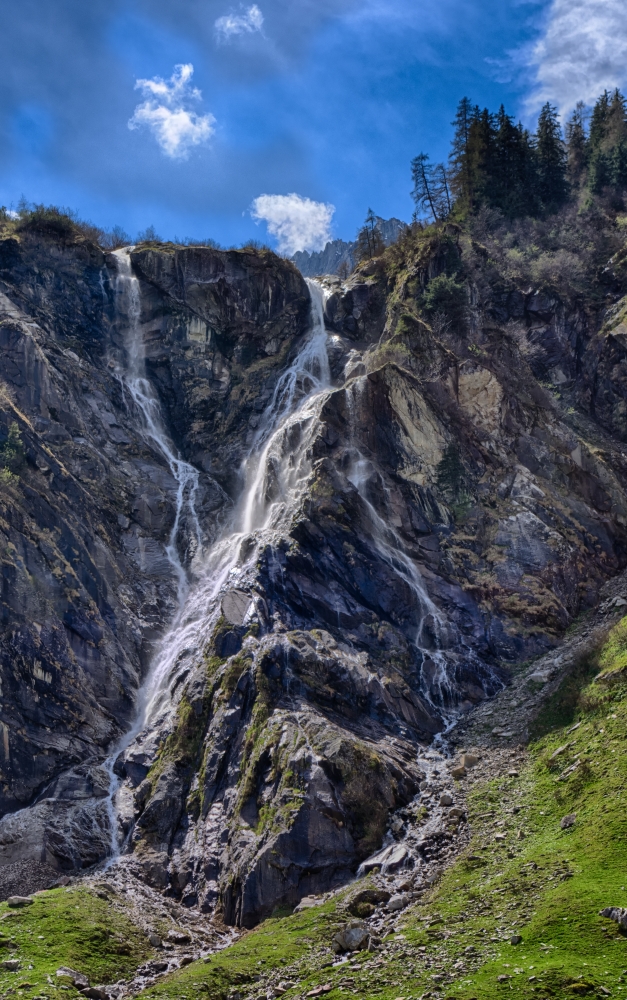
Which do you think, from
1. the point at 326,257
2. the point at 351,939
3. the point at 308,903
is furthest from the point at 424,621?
the point at 326,257

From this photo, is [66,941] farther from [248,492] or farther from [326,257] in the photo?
[326,257]

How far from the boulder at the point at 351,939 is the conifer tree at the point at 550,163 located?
69.9 m

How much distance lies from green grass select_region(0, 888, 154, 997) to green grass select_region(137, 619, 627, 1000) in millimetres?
2298

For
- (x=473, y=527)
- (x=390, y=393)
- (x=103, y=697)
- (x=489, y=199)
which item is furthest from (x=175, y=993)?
(x=489, y=199)

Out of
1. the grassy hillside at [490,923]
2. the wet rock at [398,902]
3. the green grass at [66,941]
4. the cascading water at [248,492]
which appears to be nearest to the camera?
the grassy hillside at [490,923]

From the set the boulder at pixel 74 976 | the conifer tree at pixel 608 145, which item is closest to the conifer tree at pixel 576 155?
the conifer tree at pixel 608 145

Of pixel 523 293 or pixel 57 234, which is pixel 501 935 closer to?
pixel 523 293

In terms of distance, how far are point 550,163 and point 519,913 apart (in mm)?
74549

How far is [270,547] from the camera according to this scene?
42.0 metres

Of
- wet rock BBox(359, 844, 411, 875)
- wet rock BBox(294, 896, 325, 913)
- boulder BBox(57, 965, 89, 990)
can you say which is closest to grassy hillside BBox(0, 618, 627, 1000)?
boulder BBox(57, 965, 89, 990)

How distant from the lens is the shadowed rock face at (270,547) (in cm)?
3005

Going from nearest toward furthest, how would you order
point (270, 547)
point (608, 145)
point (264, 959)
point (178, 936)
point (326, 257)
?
1. point (264, 959)
2. point (178, 936)
3. point (270, 547)
4. point (608, 145)
5. point (326, 257)

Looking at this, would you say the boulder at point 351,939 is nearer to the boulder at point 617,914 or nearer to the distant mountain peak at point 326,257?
the boulder at point 617,914

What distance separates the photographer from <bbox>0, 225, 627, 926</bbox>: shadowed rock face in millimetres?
30047
